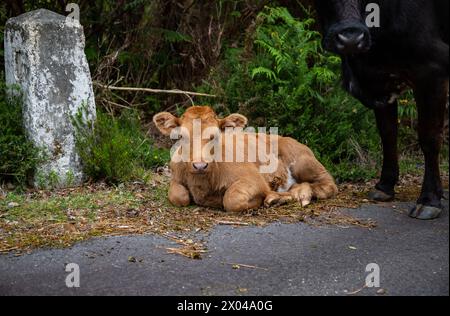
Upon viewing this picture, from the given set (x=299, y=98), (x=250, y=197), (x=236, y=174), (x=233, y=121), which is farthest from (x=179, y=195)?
(x=299, y=98)

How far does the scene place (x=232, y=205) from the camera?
5789mm

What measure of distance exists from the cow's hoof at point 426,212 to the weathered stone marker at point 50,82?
3795mm

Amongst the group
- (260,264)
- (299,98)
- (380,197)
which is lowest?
(260,264)

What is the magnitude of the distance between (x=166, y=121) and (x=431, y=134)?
2.44 metres

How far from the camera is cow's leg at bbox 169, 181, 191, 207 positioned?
6004 millimetres

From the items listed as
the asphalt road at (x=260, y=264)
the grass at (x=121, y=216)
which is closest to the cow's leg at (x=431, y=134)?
the asphalt road at (x=260, y=264)

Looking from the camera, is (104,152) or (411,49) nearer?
(411,49)

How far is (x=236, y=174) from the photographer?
605cm

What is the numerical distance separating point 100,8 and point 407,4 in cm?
563

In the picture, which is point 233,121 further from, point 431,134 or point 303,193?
point 431,134

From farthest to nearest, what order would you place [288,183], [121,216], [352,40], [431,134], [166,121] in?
[288,183]
[166,121]
[121,216]
[431,134]
[352,40]

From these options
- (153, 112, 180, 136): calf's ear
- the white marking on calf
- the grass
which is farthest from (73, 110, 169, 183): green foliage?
the white marking on calf

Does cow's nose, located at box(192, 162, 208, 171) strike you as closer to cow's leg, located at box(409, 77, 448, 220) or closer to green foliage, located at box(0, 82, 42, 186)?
cow's leg, located at box(409, 77, 448, 220)
